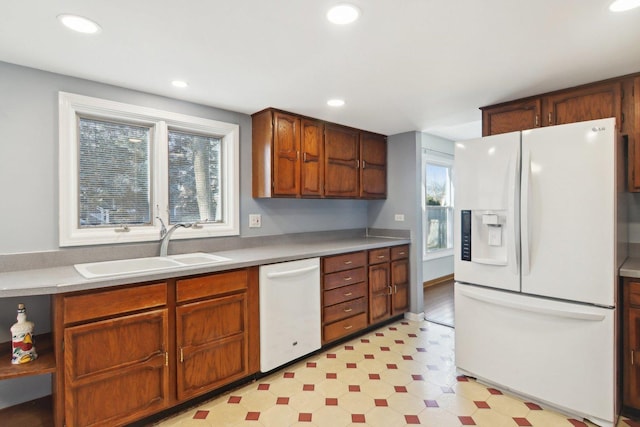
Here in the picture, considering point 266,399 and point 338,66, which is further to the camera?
point 266,399

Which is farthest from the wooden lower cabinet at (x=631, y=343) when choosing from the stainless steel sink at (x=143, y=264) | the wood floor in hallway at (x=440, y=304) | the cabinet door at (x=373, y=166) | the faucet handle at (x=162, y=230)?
the faucet handle at (x=162, y=230)

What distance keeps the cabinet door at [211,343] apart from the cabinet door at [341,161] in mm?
1569

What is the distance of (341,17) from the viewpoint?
1.52 metres

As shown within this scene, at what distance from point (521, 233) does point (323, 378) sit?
5.75ft

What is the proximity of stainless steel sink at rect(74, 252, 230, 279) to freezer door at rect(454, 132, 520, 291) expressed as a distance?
1.78 meters

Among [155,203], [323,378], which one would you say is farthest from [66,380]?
[323,378]

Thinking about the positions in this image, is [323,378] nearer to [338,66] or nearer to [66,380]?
[66,380]

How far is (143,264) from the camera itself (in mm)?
2287

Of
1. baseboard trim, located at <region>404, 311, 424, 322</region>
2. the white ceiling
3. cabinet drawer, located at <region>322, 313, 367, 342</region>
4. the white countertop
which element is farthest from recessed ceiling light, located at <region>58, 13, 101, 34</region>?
baseboard trim, located at <region>404, 311, 424, 322</region>

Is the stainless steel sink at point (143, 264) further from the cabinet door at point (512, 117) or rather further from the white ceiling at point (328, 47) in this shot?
the cabinet door at point (512, 117)

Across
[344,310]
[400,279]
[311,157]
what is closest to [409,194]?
[400,279]

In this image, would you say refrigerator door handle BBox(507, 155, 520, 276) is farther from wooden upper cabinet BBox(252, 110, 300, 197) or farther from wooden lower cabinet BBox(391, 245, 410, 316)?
wooden upper cabinet BBox(252, 110, 300, 197)

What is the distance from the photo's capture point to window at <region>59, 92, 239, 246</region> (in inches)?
85.0

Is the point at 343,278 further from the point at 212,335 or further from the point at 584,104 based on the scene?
the point at 584,104
